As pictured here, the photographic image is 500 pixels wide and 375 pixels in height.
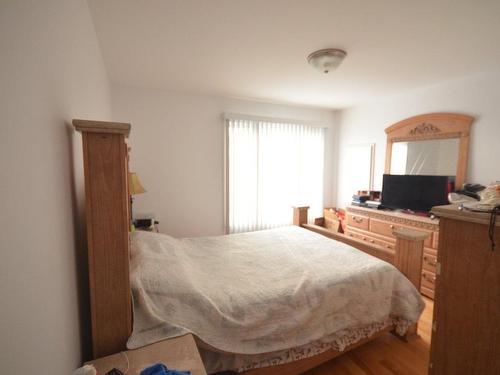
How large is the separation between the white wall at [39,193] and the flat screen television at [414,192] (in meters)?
3.45

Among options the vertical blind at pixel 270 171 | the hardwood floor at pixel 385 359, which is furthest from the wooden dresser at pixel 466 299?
the vertical blind at pixel 270 171

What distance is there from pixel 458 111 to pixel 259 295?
309 cm

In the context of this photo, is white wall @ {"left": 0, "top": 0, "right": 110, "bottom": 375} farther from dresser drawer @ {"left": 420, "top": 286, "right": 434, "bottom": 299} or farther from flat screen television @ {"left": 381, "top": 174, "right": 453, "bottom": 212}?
flat screen television @ {"left": 381, "top": 174, "right": 453, "bottom": 212}

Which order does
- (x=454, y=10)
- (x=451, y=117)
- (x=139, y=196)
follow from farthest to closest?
A: (x=139, y=196), (x=451, y=117), (x=454, y=10)

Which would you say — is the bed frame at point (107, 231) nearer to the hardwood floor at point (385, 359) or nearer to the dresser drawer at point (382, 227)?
the hardwood floor at point (385, 359)

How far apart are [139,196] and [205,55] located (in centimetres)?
192

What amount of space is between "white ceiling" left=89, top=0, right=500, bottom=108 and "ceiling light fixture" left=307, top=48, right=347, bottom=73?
0.20 ft

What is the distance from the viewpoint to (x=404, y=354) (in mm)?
1824

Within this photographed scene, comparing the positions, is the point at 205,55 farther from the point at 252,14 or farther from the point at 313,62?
the point at 313,62

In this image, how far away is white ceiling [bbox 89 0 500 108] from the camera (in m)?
1.49

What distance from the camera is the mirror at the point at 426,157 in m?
2.80

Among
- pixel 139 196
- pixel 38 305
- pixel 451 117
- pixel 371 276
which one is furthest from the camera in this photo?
pixel 139 196

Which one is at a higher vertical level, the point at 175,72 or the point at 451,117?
the point at 175,72

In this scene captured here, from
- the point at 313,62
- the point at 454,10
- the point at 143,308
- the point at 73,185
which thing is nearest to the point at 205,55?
the point at 313,62
